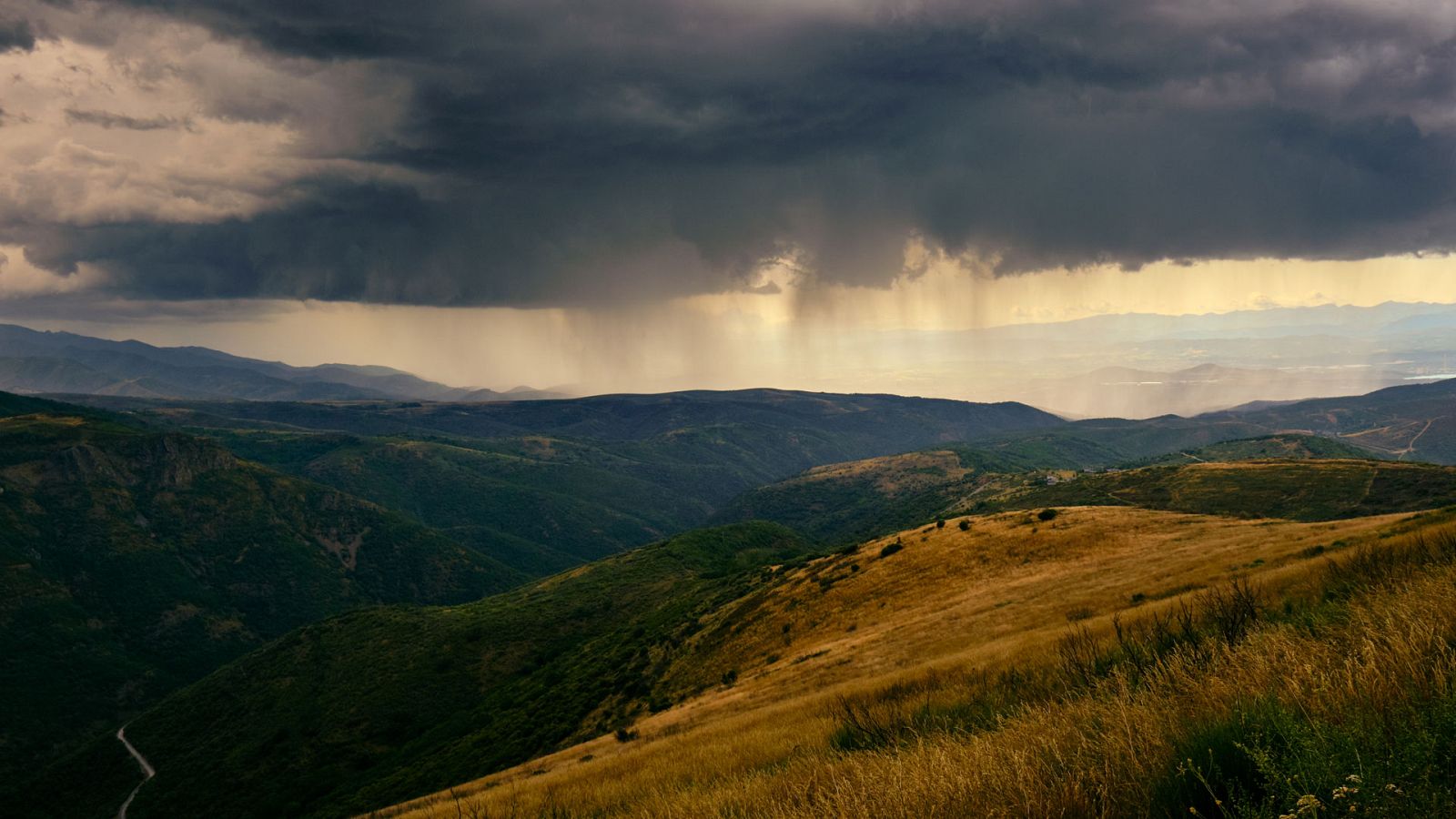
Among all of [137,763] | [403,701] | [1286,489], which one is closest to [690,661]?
[403,701]

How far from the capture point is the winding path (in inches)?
3821

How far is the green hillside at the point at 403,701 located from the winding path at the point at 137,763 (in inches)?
65.4

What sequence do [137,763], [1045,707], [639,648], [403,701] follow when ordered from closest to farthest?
[1045,707] → [639,648] → [403,701] → [137,763]

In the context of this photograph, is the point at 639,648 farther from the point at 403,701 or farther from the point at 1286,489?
the point at 1286,489

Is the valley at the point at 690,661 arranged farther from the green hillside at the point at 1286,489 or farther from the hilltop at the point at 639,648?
the green hillside at the point at 1286,489

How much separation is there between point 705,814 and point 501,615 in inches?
5593

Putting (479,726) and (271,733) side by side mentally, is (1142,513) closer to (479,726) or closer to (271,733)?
(479,726)

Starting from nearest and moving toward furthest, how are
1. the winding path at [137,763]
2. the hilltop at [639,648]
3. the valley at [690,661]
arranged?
1. the valley at [690,661]
2. the hilltop at [639,648]
3. the winding path at [137,763]

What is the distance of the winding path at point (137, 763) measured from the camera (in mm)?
97062

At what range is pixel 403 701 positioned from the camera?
10306 cm

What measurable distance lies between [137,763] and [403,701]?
58263mm

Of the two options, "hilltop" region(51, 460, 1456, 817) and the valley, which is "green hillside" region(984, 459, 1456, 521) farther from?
"hilltop" region(51, 460, 1456, 817)

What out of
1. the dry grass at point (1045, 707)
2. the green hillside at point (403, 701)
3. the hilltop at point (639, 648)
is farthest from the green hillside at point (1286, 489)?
the green hillside at point (403, 701)

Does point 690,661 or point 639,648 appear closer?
point 690,661
